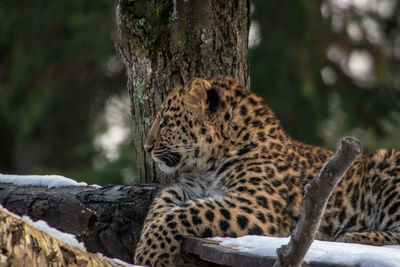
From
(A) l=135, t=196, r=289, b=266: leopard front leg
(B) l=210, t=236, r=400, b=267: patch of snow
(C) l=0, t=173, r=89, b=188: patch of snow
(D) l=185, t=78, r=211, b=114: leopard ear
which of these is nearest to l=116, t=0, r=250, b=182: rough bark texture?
(D) l=185, t=78, r=211, b=114: leopard ear

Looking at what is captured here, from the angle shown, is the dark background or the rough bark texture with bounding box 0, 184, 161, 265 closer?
the rough bark texture with bounding box 0, 184, 161, 265

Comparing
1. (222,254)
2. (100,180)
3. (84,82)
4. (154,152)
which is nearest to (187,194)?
(154,152)

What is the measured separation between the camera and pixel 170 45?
6.46 metres

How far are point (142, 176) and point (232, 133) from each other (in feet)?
3.68

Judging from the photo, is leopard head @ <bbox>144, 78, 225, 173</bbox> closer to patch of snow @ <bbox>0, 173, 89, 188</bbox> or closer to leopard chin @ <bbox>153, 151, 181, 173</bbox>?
leopard chin @ <bbox>153, 151, 181, 173</bbox>

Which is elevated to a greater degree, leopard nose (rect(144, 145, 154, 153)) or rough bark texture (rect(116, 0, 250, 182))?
rough bark texture (rect(116, 0, 250, 182))

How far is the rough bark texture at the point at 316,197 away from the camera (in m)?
2.60

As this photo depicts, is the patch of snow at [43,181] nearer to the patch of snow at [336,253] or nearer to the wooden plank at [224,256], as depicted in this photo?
the wooden plank at [224,256]

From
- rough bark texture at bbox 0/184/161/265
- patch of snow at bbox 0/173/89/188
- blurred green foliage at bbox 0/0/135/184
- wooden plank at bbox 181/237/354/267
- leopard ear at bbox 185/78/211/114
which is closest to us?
wooden plank at bbox 181/237/354/267

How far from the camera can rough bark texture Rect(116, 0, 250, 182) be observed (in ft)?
21.1

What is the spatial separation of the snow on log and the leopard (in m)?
0.25

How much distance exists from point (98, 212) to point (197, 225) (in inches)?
44.3

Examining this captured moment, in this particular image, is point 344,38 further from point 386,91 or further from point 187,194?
point 187,194

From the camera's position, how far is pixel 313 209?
2820 mm
